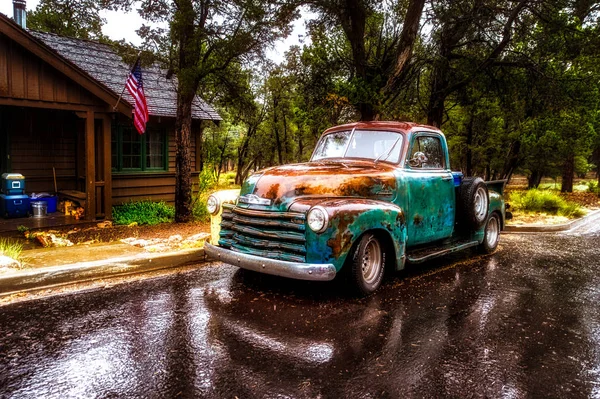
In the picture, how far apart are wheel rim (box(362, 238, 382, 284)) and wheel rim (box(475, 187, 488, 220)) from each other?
255 cm

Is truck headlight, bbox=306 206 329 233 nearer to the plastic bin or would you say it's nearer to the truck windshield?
the truck windshield

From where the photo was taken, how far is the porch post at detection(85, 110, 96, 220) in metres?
10.5

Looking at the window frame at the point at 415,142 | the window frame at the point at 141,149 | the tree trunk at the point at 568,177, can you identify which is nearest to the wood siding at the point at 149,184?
the window frame at the point at 141,149

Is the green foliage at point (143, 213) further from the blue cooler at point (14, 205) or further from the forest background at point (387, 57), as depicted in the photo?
the blue cooler at point (14, 205)

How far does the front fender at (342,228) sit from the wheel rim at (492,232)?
12.3ft

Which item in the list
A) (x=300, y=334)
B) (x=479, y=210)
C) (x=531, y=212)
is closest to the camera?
(x=300, y=334)

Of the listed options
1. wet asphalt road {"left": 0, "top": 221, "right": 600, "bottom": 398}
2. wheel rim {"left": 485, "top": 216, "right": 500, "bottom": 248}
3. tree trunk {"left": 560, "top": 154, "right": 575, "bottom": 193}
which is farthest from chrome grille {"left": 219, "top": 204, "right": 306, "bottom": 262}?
tree trunk {"left": 560, "top": 154, "right": 575, "bottom": 193}

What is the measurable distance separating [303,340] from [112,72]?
12735mm

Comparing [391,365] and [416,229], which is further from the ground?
[416,229]

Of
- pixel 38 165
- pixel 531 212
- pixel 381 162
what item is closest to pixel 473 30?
pixel 531 212

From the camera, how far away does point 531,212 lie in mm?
13891

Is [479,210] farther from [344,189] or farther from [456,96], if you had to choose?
[456,96]

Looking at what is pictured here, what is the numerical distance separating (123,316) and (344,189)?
9.40 feet

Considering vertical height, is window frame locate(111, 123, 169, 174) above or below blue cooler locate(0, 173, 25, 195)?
above
